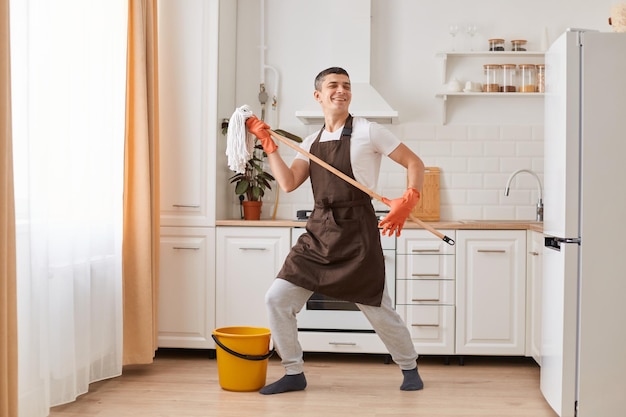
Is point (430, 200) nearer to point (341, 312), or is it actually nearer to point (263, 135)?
point (341, 312)

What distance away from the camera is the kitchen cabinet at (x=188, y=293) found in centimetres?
429

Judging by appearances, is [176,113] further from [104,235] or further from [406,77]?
[406,77]

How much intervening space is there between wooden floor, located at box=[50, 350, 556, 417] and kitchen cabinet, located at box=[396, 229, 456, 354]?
15 cm

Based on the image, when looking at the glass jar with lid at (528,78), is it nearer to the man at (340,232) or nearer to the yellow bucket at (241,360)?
the man at (340,232)

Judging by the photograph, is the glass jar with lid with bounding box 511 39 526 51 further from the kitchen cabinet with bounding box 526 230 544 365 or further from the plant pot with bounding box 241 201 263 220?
the plant pot with bounding box 241 201 263 220

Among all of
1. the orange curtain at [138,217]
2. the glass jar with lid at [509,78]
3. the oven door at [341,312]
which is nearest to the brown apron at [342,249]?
the oven door at [341,312]

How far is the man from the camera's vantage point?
3.46 metres

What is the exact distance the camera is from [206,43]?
170 inches

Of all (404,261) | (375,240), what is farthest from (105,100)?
(404,261)

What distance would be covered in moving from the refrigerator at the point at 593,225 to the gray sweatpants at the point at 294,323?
832 mm

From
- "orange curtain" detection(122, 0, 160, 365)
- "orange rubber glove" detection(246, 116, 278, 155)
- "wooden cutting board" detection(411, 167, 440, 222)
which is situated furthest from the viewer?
"wooden cutting board" detection(411, 167, 440, 222)

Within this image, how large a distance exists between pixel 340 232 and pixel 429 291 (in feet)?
3.24

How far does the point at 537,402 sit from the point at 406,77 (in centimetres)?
226

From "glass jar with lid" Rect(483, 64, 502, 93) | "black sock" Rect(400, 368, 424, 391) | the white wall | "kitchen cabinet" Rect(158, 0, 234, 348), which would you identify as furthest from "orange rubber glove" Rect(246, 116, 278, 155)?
"glass jar with lid" Rect(483, 64, 502, 93)
